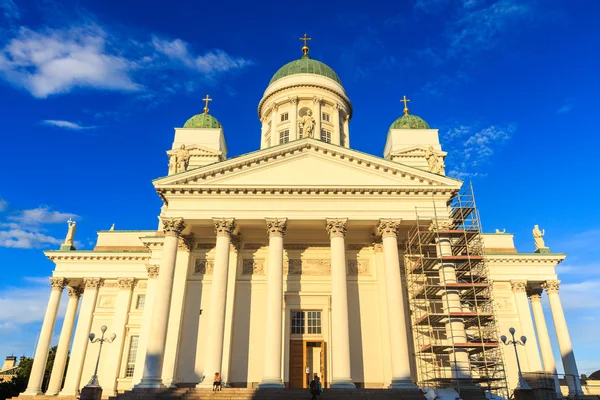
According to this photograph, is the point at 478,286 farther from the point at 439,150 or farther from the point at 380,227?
→ the point at 439,150

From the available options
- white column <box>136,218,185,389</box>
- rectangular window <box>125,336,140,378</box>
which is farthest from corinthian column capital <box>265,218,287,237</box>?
rectangular window <box>125,336,140,378</box>

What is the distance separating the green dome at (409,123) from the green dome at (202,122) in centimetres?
1512

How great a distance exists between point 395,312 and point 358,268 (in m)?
4.41

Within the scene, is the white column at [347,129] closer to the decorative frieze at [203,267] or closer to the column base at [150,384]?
the decorative frieze at [203,267]

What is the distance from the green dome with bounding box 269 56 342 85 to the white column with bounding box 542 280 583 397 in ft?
77.7

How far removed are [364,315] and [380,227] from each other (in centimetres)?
478

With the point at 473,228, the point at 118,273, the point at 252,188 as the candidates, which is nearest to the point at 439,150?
the point at 473,228

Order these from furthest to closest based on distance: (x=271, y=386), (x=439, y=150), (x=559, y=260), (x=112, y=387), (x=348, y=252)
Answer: (x=439, y=150)
(x=559, y=260)
(x=112, y=387)
(x=348, y=252)
(x=271, y=386)

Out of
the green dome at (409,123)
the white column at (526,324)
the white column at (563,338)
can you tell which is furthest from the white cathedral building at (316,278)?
the green dome at (409,123)

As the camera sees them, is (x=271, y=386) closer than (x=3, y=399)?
Yes

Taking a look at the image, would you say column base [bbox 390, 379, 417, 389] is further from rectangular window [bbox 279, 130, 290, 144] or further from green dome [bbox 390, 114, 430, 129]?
green dome [bbox 390, 114, 430, 129]

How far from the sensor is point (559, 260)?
1298 inches

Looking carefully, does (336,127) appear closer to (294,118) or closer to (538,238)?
(294,118)

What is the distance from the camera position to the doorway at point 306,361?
74.7ft
